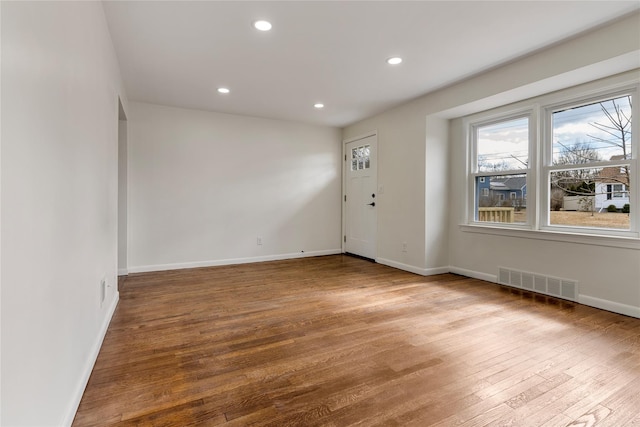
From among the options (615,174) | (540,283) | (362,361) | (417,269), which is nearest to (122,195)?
(362,361)

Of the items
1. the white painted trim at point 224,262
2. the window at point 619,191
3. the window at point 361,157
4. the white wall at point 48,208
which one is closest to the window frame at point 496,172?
the window at point 619,191

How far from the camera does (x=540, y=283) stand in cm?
339

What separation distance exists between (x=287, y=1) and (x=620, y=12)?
7.92 feet

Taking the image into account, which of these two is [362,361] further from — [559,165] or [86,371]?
[559,165]

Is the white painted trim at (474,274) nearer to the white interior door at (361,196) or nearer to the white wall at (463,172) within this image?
the white wall at (463,172)

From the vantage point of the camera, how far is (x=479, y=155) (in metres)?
4.16

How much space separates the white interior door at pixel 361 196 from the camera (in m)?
5.18

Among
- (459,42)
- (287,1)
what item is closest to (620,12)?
(459,42)

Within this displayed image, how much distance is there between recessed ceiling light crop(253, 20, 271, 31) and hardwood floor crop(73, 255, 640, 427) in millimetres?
2359

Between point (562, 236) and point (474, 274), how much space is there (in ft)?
3.78

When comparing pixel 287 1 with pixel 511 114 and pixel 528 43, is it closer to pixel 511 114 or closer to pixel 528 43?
pixel 528 43

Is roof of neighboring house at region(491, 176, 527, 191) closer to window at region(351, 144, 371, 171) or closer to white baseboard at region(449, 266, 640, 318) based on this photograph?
white baseboard at region(449, 266, 640, 318)

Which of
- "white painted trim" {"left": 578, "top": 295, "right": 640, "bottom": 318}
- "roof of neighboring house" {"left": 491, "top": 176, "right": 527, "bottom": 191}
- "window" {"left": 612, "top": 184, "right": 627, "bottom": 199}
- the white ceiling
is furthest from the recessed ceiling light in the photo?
"white painted trim" {"left": 578, "top": 295, "right": 640, "bottom": 318}

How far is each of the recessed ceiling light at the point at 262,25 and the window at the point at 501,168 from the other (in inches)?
117
